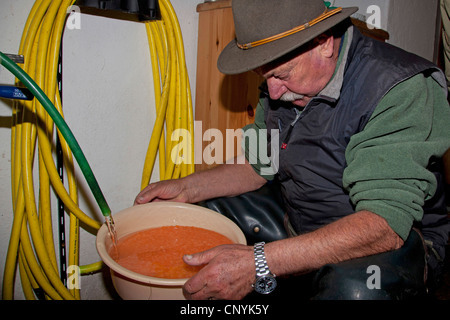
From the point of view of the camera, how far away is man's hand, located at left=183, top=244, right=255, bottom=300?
0.85 metres

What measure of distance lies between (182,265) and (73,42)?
85 centimetres

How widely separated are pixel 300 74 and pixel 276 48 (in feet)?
0.43

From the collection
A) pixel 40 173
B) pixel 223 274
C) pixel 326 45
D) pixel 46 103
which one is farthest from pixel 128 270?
pixel 326 45

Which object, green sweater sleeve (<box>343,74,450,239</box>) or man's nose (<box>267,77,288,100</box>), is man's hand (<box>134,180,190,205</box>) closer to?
man's nose (<box>267,77,288,100</box>)

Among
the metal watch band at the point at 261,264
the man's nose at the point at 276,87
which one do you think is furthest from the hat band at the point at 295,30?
the metal watch band at the point at 261,264

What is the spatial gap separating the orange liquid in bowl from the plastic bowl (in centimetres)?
2

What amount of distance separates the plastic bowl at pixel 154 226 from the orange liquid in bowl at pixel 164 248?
0.02 metres

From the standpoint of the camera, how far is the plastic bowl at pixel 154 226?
85cm

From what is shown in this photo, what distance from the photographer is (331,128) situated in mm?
1051

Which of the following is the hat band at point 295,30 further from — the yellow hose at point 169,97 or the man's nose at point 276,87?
the yellow hose at point 169,97

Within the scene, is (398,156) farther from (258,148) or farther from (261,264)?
(258,148)

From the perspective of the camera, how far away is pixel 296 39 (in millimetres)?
920
